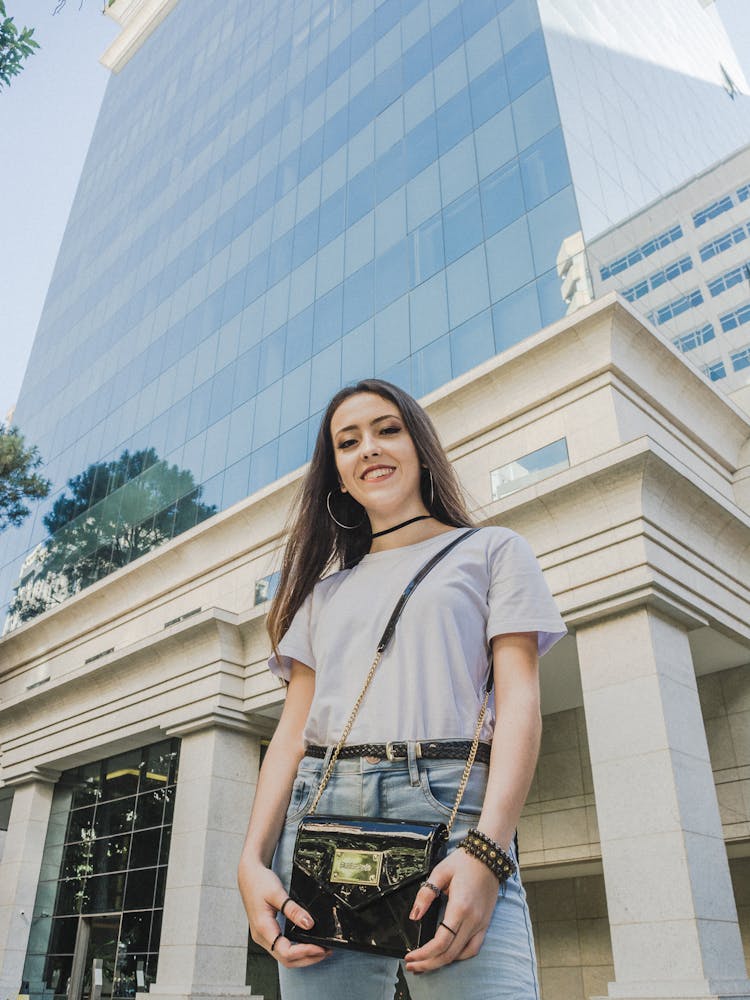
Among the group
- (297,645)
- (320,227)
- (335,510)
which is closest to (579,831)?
(335,510)

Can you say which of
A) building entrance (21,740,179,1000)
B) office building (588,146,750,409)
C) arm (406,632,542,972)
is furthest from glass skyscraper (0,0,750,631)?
arm (406,632,542,972)

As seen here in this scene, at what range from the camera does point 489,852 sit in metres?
1.65

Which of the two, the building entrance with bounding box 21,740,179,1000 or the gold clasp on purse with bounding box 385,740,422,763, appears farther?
the building entrance with bounding box 21,740,179,1000

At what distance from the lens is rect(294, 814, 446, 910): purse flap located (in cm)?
163

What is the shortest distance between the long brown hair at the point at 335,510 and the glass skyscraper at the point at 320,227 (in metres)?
11.5

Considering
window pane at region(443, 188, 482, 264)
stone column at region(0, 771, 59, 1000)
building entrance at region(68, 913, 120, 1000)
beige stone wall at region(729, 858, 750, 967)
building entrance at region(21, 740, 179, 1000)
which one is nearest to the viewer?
beige stone wall at region(729, 858, 750, 967)

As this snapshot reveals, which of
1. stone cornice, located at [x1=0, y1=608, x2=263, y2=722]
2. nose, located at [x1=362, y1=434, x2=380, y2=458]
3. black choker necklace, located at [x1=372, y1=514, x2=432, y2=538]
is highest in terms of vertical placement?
stone cornice, located at [x1=0, y1=608, x2=263, y2=722]

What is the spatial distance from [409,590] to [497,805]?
Result: 0.63m

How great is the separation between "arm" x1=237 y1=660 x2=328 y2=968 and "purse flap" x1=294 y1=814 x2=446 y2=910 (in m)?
0.10

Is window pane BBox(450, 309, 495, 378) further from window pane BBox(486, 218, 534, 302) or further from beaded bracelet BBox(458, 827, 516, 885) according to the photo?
beaded bracelet BBox(458, 827, 516, 885)

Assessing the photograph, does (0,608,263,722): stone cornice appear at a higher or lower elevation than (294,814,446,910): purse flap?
higher

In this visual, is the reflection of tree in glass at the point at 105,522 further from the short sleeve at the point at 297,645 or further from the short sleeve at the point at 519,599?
the short sleeve at the point at 519,599

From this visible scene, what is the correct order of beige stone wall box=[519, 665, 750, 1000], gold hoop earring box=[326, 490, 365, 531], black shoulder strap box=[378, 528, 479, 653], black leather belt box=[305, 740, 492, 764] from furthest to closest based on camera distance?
beige stone wall box=[519, 665, 750, 1000]
gold hoop earring box=[326, 490, 365, 531]
black shoulder strap box=[378, 528, 479, 653]
black leather belt box=[305, 740, 492, 764]

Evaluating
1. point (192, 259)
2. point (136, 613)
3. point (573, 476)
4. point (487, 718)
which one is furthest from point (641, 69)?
point (487, 718)
